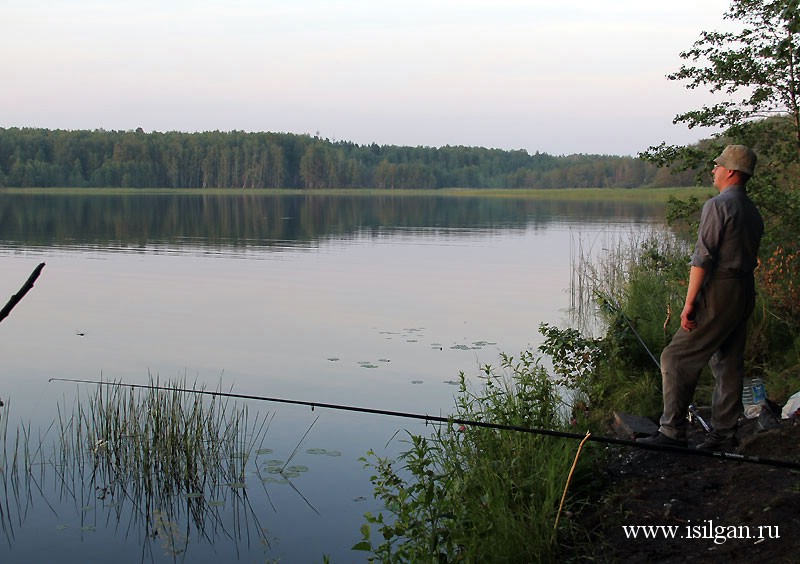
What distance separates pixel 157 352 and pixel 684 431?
900 cm

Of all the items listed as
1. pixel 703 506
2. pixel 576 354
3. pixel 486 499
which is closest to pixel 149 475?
pixel 486 499

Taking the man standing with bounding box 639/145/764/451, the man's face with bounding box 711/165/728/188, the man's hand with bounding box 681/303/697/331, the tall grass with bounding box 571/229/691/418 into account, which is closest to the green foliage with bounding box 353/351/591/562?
the man standing with bounding box 639/145/764/451

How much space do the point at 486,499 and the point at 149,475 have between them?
130 inches

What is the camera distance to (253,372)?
38.4 feet

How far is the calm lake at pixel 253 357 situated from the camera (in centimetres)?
680

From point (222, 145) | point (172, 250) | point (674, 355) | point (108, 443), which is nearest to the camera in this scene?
point (674, 355)

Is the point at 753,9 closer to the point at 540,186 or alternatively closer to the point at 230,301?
the point at 230,301

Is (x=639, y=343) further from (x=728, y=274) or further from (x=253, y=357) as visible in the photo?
(x=253, y=357)

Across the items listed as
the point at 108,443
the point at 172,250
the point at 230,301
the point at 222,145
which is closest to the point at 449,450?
the point at 108,443

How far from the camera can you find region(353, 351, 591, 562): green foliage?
5203 mm

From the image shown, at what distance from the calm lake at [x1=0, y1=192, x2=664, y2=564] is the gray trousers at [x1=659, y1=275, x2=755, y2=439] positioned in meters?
2.56

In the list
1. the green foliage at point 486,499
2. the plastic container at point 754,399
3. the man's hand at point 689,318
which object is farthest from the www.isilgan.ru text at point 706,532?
the plastic container at point 754,399

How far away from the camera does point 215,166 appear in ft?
453

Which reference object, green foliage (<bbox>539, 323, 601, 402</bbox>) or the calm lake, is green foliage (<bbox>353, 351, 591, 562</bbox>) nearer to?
the calm lake
